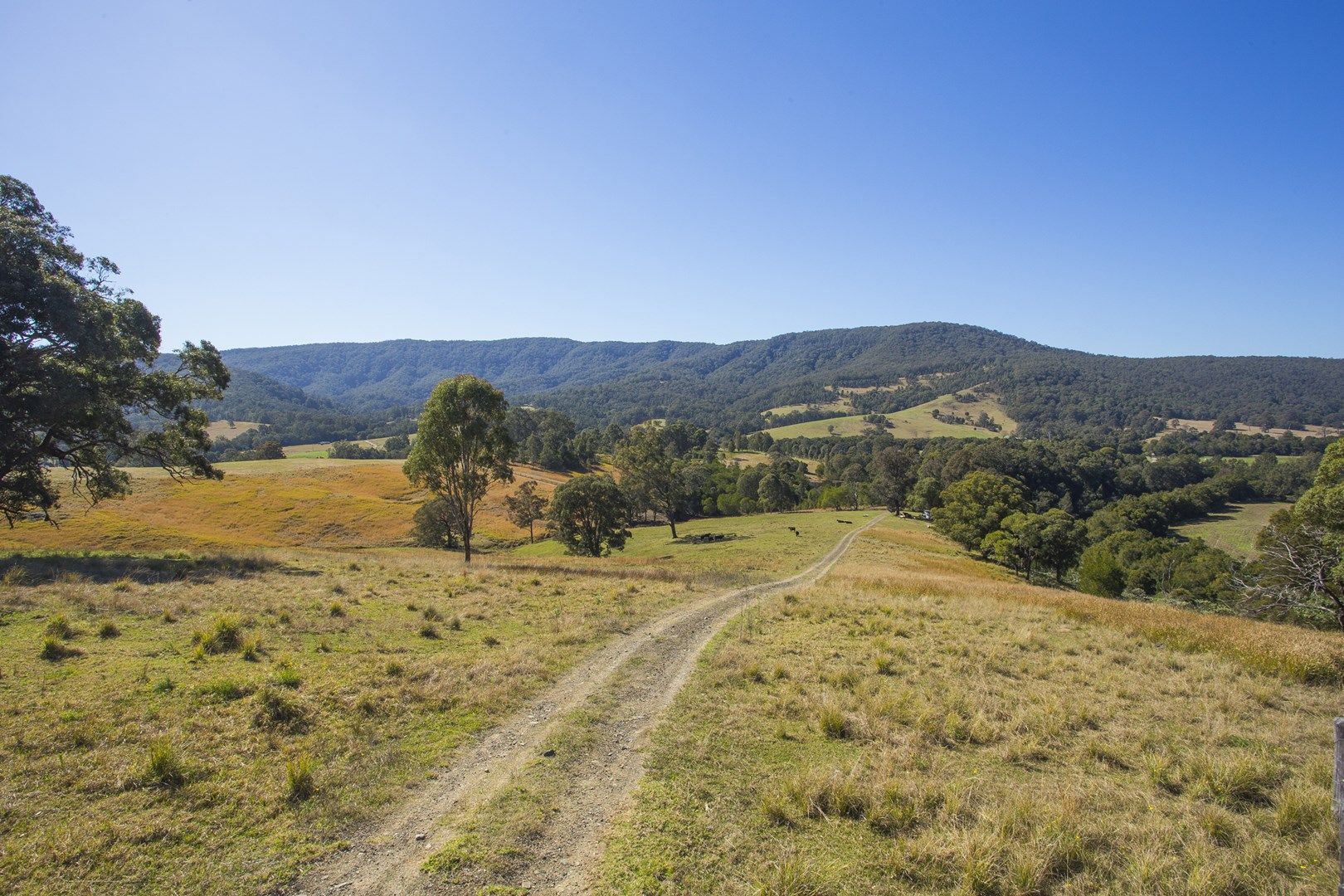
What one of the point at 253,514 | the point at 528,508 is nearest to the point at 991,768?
the point at 528,508

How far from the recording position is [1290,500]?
115m

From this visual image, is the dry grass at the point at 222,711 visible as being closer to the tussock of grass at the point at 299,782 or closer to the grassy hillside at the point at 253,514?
the tussock of grass at the point at 299,782

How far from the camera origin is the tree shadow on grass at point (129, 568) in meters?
20.1

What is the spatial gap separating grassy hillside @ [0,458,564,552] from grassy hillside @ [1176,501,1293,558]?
102 metres

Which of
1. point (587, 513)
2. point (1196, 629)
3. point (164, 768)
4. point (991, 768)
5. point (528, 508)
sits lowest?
point (528, 508)

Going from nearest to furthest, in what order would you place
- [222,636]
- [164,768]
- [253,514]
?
[164,768] → [222,636] → [253,514]

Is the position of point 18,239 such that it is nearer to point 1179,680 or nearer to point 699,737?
point 699,737

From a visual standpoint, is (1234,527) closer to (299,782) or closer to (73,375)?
(299,782)

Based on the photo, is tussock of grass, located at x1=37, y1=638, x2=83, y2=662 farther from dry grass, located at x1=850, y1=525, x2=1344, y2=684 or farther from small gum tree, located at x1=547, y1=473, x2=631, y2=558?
small gum tree, located at x1=547, y1=473, x2=631, y2=558

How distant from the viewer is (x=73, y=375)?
74.6 feet

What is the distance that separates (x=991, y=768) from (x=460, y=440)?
33.8 metres

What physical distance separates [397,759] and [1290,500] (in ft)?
540

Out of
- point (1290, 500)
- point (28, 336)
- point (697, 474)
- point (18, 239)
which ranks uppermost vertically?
point (18, 239)

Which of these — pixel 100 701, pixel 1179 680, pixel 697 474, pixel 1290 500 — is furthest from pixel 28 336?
pixel 1290 500
